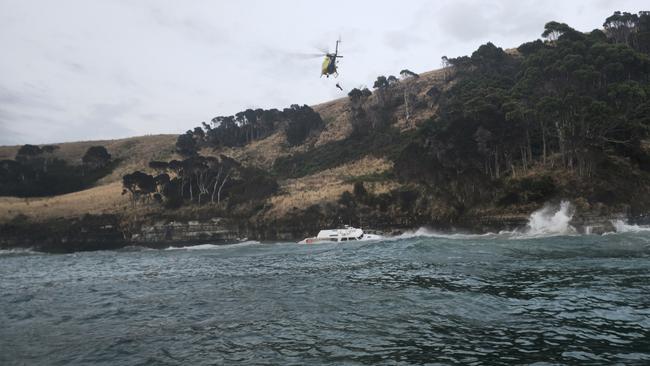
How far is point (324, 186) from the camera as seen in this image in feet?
275

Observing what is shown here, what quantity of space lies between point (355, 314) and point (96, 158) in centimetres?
13621

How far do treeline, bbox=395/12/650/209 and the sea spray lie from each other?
2652 mm

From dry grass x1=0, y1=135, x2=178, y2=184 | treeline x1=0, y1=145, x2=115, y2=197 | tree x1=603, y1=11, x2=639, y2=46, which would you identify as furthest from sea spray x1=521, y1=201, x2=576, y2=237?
treeline x1=0, y1=145, x2=115, y2=197

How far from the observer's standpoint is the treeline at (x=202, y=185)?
83875 mm

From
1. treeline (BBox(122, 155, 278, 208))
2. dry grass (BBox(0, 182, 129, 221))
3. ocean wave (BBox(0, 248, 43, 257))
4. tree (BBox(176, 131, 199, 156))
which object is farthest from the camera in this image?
tree (BBox(176, 131, 199, 156))

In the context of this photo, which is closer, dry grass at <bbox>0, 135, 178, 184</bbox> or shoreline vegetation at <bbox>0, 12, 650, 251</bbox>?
shoreline vegetation at <bbox>0, 12, 650, 251</bbox>

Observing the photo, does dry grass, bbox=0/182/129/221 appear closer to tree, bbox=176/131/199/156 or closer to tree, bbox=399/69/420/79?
tree, bbox=176/131/199/156

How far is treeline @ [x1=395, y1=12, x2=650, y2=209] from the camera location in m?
57.7

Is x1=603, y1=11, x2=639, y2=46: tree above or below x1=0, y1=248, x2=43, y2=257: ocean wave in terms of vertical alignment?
above

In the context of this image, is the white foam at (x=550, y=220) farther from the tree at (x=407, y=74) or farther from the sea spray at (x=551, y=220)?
the tree at (x=407, y=74)

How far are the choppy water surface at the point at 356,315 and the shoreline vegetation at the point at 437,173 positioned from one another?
30.6 m

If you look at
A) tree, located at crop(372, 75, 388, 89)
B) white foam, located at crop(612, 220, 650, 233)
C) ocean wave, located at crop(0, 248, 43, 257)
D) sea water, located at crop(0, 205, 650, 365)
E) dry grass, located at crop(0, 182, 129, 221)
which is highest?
tree, located at crop(372, 75, 388, 89)

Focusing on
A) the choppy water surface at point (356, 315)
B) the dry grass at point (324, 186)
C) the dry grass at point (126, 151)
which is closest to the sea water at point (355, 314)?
the choppy water surface at point (356, 315)

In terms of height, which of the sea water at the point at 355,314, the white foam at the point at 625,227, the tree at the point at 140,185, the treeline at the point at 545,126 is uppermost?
the treeline at the point at 545,126
